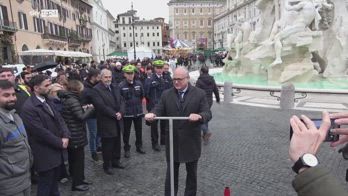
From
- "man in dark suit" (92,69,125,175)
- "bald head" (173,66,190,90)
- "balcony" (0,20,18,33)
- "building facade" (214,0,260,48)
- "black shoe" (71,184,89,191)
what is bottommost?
"black shoe" (71,184,89,191)

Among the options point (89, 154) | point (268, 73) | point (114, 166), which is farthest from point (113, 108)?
point (268, 73)

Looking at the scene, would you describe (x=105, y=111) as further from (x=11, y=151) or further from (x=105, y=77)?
(x=11, y=151)

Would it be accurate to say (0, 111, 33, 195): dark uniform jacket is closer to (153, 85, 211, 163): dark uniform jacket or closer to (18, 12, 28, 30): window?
(153, 85, 211, 163): dark uniform jacket

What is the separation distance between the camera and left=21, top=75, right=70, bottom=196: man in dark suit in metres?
4.08

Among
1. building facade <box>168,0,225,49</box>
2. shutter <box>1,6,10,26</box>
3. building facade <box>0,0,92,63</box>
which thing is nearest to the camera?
shutter <box>1,6,10,26</box>

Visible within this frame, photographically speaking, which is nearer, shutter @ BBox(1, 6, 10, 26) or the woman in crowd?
the woman in crowd

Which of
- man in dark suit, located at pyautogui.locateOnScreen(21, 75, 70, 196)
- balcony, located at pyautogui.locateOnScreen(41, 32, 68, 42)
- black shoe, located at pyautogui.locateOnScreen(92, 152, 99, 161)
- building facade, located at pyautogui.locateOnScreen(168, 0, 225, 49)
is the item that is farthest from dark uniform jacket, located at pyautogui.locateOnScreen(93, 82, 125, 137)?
building facade, located at pyautogui.locateOnScreen(168, 0, 225, 49)

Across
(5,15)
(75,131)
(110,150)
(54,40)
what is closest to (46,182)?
(75,131)

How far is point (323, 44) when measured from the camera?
16500 mm

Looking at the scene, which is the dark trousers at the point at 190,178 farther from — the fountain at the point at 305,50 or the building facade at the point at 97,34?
the building facade at the point at 97,34

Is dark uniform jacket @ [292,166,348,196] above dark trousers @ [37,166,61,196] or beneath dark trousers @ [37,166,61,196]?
above

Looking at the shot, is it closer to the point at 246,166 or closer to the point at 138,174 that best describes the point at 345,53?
the point at 246,166

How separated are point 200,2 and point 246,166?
360 feet

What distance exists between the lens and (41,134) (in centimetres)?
407
